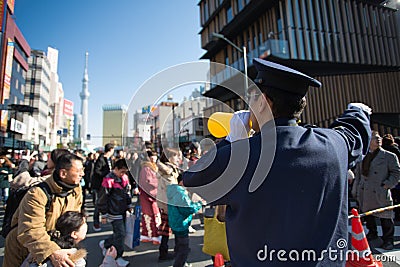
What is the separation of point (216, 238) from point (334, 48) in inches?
801

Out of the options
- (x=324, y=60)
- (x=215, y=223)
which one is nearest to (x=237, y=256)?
(x=215, y=223)

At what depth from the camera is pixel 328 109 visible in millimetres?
19078

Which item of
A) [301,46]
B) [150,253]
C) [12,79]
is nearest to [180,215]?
[150,253]

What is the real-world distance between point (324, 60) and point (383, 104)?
6280 mm

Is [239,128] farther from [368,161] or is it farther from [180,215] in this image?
[368,161]

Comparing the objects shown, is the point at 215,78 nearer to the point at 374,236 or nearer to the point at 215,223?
the point at 215,223

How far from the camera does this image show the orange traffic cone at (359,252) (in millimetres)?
3227

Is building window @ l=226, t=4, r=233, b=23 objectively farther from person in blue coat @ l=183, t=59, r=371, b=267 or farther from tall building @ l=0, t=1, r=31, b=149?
person in blue coat @ l=183, t=59, r=371, b=267

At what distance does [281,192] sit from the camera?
1020 mm

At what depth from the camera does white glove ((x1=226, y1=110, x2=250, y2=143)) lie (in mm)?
1183

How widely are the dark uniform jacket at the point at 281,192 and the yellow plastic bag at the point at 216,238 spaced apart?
5.89ft

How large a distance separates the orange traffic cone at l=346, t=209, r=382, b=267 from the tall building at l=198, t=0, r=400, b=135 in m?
15.2

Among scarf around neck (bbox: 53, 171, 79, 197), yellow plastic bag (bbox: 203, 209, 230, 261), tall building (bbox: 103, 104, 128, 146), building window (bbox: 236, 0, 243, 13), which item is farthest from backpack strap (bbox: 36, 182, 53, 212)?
building window (bbox: 236, 0, 243, 13)

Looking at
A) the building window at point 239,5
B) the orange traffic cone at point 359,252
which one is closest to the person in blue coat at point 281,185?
the orange traffic cone at point 359,252
